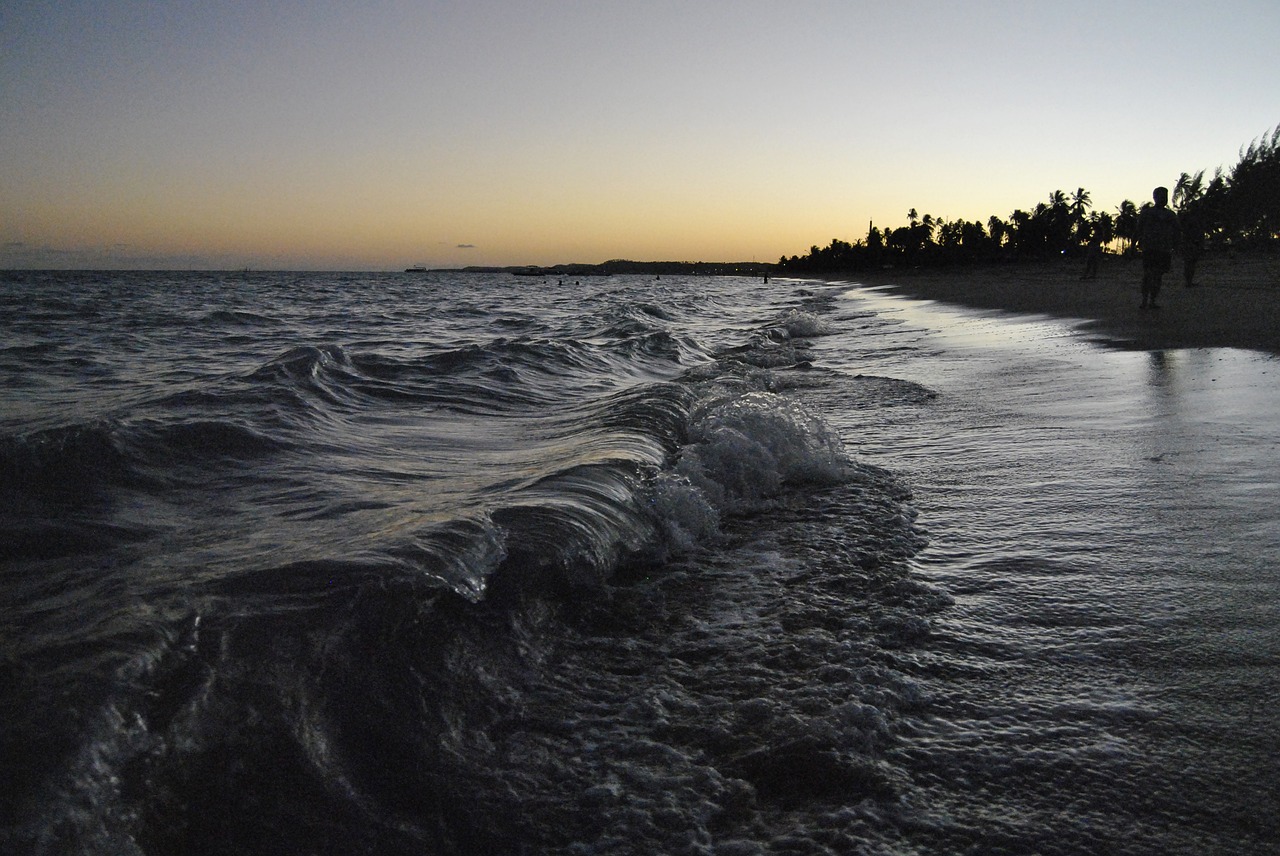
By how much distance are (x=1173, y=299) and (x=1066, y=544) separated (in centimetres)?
1695

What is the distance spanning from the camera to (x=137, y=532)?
3855 mm

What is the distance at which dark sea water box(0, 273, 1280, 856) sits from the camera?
1.89m

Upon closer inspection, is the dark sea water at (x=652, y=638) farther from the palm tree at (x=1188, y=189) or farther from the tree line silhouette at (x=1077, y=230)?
the palm tree at (x=1188, y=189)

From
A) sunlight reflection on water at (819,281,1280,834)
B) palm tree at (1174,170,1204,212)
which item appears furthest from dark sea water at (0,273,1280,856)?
palm tree at (1174,170,1204,212)

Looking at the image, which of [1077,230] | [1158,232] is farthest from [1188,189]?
[1158,232]

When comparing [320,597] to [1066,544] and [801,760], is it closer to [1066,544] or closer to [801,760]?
[801,760]

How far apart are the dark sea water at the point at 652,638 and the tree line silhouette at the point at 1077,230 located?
65.3 feet

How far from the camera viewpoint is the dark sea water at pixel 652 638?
6.19ft

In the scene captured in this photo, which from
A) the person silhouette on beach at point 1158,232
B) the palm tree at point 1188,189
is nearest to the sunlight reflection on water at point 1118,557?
the person silhouette on beach at point 1158,232

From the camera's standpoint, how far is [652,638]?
2969mm

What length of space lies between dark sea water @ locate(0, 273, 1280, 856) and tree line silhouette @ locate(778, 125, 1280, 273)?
19.9 meters

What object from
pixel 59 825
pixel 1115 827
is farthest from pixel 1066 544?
pixel 59 825

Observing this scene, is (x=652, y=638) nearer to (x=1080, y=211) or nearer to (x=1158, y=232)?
(x=1158, y=232)

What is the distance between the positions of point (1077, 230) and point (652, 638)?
11718 cm
